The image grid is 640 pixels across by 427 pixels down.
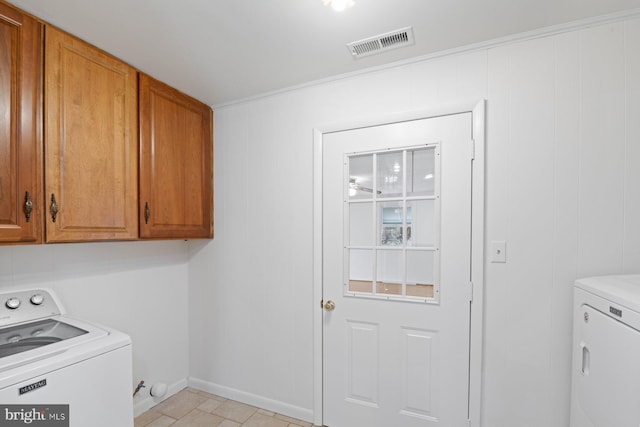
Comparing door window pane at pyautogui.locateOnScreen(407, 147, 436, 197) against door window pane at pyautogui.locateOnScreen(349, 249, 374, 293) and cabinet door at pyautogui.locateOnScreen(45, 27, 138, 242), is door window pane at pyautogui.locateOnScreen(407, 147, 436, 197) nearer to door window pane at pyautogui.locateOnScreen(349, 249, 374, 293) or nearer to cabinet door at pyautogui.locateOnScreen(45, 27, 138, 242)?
door window pane at pyautogui.locateOnScreen(349, 249, 374, 293)

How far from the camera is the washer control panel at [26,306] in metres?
1.43

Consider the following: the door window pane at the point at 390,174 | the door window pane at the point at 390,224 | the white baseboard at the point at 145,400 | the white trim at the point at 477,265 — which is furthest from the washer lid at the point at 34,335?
the white trim at the point at 477,265

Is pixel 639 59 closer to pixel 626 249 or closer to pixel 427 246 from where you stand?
pixel 626 249

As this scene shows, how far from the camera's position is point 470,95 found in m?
1.63

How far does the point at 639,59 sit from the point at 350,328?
199cm

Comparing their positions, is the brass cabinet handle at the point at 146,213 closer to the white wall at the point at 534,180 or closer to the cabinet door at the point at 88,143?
the cabinet door at the point at 88,143

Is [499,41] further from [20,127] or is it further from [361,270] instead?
[20,127]

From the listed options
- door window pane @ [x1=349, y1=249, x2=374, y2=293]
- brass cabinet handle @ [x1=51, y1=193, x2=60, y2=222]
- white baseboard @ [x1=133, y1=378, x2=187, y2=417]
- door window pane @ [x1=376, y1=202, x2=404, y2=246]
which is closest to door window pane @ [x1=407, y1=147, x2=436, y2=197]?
door window pane @ [x1=376, y1=202, x2=404, y2=246]

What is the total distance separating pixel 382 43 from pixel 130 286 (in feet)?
7.36

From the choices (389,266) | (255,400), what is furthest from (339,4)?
(255,400)

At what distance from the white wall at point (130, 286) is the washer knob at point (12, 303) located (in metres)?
0.08

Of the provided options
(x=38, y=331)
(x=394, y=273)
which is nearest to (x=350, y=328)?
(x=394, y=273)

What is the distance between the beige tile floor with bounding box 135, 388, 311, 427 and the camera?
1994mm

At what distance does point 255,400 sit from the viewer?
86.9 inches
